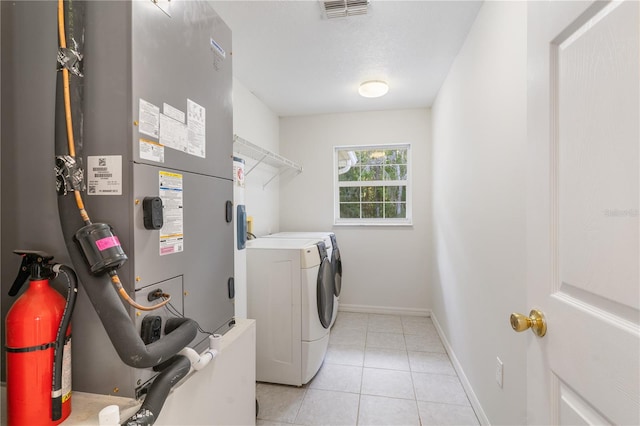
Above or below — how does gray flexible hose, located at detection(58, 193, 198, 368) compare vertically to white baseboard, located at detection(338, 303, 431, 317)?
above

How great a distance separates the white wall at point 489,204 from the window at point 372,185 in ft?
3.67

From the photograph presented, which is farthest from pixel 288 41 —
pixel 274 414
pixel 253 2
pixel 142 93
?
pixel 274 414

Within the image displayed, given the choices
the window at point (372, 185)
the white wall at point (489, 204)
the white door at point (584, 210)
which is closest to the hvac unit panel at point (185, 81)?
the white door at point (584, 210)

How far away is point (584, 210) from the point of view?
614mm

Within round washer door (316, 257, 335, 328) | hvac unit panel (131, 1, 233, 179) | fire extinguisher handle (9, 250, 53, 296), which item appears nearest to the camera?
fire extinguisher handle (9, 250, 53, 296)

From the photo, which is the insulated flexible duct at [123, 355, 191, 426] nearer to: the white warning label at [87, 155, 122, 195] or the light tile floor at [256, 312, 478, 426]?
the white warning label at [87, 155, 122, 195]

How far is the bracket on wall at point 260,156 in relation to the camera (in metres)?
2.27

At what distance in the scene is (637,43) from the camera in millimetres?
489

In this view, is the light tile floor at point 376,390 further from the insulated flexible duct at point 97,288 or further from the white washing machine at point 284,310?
the insulated flexible duct at point 97,288

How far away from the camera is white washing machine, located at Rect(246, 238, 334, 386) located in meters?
2.03

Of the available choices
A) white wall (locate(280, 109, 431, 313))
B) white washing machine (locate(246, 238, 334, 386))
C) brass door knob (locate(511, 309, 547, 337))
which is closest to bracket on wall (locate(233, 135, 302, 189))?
white wall (locate(280, 109, 431, 313))

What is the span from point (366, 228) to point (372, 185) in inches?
23.9

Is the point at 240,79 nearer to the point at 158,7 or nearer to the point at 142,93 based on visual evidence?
the point at 158,7

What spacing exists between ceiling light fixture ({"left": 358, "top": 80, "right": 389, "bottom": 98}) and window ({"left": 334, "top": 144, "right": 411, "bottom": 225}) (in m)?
0.92
